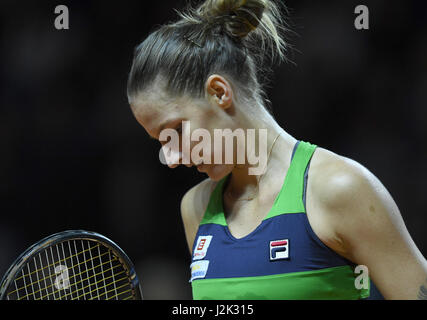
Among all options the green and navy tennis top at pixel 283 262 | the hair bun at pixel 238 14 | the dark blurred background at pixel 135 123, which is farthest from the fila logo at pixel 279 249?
the dark blurred background at pixel 135 123

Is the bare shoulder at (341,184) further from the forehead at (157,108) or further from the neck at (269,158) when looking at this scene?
the forehead at (157,108)

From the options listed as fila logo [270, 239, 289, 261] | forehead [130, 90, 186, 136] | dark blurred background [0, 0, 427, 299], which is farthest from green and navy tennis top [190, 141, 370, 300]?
dark blurred background [0, 0, 427, 299]

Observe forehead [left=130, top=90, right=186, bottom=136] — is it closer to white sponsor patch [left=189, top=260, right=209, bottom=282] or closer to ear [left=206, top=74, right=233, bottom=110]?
ear [left=206, top=74, right=233, bottom=110]

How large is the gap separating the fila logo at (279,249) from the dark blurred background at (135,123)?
3.90ft

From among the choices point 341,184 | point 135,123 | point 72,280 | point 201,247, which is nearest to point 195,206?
point 201,247

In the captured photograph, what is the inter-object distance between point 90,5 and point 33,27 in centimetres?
23

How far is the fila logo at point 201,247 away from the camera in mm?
1072

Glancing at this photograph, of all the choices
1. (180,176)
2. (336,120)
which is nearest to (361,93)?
(336,120)

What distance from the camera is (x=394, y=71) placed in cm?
220

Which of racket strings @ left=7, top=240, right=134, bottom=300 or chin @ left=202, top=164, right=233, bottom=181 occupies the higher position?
chin @ left=202, top=164, right=233, bottom=181

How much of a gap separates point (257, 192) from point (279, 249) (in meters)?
0.14

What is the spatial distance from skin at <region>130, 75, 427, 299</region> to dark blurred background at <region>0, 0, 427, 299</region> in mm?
1110

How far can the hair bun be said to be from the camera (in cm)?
107
